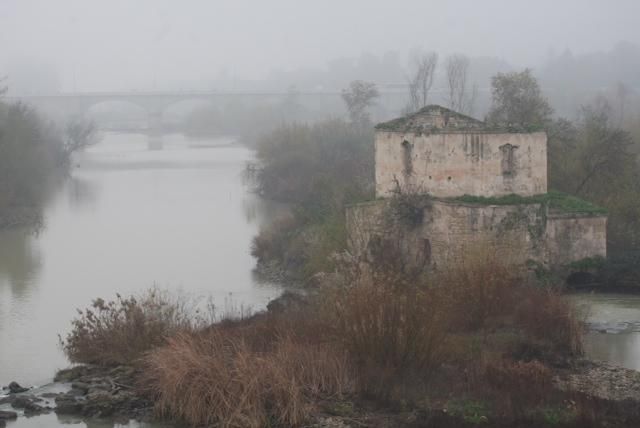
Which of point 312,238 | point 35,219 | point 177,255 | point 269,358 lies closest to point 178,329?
point 269,358

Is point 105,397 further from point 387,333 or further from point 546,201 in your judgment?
point 546,201

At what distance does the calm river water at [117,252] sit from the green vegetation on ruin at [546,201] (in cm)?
463

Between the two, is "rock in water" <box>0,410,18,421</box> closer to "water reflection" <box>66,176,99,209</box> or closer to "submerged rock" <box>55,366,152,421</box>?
"submerged rock" <box>55,366,152,421</box>

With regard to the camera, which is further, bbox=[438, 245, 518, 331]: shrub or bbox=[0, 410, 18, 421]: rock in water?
bbox=[438, 245, 518, 331]: shrub

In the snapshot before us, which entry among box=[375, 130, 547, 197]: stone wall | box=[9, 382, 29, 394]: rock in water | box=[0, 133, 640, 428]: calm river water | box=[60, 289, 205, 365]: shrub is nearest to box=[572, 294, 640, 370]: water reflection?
box=[0, 133, 640, 428]: calm river water

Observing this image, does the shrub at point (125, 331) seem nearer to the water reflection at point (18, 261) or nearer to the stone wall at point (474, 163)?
the stone wall at point (474, 163)

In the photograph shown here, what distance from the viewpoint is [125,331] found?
59.0 ft

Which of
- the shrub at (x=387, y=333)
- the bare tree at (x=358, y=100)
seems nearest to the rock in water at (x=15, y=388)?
the shrub at (x=387, y=333)

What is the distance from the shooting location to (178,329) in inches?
693

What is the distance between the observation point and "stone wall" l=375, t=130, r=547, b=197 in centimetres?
2308

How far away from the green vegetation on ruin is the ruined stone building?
0.7 inches

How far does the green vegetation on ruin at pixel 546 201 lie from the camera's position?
74.7 ft

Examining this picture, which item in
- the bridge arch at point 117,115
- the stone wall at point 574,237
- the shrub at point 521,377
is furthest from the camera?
the bridge arch at point 117,115

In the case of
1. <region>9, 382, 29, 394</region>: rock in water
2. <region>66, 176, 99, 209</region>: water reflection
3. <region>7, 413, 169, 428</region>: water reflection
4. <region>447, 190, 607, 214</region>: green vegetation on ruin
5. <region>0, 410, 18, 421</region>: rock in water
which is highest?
<region>447, 190, 607, 214</region>: green vegetation on ruin
